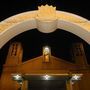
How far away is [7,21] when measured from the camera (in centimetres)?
351

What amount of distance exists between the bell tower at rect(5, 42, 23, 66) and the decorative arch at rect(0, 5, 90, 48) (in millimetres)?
14687

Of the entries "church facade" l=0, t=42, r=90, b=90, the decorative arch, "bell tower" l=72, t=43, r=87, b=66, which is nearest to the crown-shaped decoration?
the decorative arch

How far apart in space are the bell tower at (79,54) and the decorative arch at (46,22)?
48.1 ft

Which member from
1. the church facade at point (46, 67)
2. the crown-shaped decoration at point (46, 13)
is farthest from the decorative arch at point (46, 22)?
the church facade at point (46, 67)

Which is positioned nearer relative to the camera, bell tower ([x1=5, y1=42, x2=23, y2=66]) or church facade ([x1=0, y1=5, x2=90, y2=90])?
church facade ([x1=0, y1=5, x2=90, y2=90])

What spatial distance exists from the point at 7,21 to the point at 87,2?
1.87 meters

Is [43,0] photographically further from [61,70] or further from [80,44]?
[80,44]

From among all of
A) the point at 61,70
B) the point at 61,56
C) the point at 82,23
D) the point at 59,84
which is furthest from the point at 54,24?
the point at 61,56

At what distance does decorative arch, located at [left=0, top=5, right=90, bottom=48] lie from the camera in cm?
341

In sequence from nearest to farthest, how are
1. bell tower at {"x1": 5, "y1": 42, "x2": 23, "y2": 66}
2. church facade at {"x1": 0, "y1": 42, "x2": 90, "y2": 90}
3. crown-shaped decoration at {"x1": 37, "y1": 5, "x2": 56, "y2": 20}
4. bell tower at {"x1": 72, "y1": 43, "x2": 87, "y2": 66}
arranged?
crown-shaped decoration at {"x1": 37, "y1": 5, "x2": 56, "y2": 20} < church facade at {"x1": 0, "y1": 42, "x2": 90, "y2": 90} < bell tower at {"x1": 72, "y1": 43, "x2": 87, "y2": 66} < bell tower at {"x1": 5, "y1": 42, "x2": 23, "y2": 66}

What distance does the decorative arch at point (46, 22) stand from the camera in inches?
134

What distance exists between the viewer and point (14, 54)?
1867cm

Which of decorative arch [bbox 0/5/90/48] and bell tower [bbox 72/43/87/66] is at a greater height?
bell tower [bbox 72/43/87/66]

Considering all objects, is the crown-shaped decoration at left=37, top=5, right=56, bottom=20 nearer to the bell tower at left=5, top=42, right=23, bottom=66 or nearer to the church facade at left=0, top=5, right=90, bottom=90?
the church facade at left=0, top=5, right=90, bottom=90
